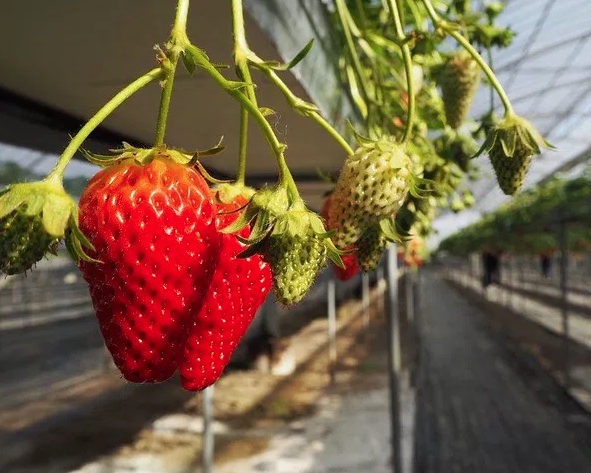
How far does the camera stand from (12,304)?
16.2 m

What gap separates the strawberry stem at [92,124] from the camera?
10.5 inches

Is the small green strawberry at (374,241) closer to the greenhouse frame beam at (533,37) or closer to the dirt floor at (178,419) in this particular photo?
the dirt floor at (178,419)

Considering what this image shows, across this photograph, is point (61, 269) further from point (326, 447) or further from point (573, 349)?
point (326, 447)

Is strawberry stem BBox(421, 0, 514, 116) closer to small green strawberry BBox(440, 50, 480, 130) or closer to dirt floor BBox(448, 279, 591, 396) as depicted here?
small green strawberry BBox(440, 50, 480, 130)

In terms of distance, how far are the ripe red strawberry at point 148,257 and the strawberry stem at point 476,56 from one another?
19 centimetres

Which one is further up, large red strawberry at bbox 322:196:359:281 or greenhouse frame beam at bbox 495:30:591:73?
greenhouse frame beam at bbox 495:30:591:73

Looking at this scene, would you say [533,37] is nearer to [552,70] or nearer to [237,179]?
[552,70]

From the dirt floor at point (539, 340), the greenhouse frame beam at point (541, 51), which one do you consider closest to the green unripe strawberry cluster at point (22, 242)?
the dirt floor at point (539, 340)

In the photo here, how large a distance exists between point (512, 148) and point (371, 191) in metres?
0.13

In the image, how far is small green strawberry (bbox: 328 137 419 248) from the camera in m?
0.40

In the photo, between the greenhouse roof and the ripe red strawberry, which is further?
the greenhouse roof

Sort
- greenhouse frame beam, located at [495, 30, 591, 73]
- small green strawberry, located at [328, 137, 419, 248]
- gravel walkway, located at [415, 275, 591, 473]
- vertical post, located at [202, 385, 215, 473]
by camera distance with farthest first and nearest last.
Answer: greenhouse frame beam, located at [495, 30, 591, 73] → gravel walkway, located at [415, 275, 591, 473] → vertical post, located at [202, 385, 215, 473] → small green strawberry, located at [328, 137, 419, 248]

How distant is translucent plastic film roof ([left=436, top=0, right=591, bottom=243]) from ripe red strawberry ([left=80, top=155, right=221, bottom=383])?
5.49 m

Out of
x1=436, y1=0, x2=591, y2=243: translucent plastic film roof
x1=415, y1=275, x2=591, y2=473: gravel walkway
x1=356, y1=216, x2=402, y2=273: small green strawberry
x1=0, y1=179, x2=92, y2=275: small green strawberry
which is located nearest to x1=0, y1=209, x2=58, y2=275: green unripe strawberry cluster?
x1=0, y1=179, x2=92, y2=275: small green strawberry
